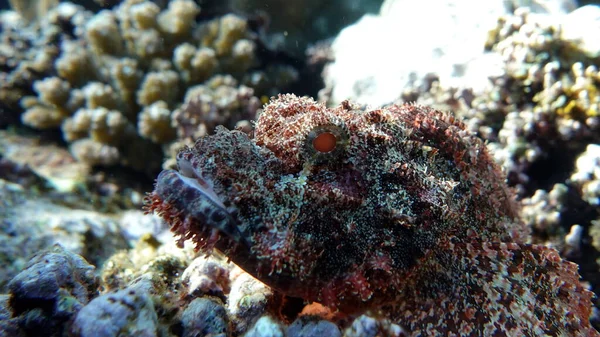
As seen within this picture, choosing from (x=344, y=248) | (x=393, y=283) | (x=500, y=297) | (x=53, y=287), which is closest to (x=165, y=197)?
(x=53, y=287)

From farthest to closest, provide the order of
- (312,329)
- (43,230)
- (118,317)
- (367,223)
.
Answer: (43,230) → (367,223) → (312,329) → (118,317)

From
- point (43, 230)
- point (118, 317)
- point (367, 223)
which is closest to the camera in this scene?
point (118, 317)

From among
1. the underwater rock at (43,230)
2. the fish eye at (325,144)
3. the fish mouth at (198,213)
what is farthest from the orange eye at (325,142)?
the underwater rock at (43,230)

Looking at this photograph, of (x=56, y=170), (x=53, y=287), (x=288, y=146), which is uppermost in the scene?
(x=56, y=170)

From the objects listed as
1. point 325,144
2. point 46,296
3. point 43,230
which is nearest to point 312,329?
point 325,144

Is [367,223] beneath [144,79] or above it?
beneath

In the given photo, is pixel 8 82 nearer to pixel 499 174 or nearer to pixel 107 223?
pixel 107 223

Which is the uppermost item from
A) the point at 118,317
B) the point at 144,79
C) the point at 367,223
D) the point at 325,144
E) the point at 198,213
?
the point at 144,79

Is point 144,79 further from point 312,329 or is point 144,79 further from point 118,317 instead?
point 312,329
